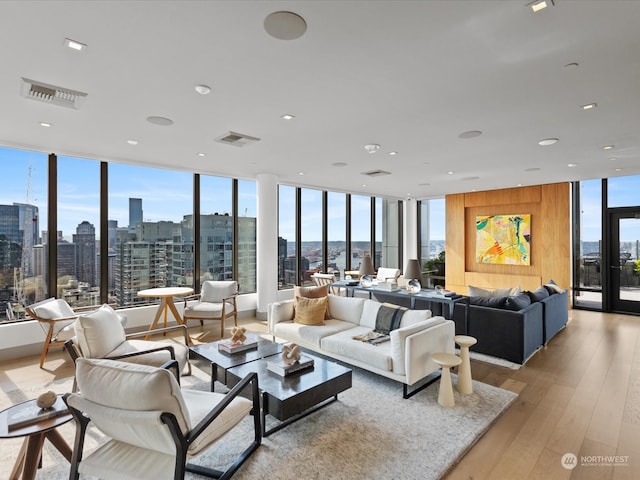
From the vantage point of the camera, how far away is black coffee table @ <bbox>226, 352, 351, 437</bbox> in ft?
8.41

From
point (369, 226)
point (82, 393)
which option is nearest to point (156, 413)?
point (82, 393)

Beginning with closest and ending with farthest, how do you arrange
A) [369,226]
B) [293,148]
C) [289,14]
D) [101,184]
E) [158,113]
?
[289,14], [158,113], [293,148], [101,184], [369,226]

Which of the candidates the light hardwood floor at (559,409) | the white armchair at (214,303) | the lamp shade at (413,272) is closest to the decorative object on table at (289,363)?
the light hardwood floor at (559,409)

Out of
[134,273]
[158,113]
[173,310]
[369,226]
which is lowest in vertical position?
[173,310]

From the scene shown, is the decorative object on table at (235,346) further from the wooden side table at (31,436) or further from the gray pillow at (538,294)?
the gray pillow at (538,294)

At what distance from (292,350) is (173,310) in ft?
10.4

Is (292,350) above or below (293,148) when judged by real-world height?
below

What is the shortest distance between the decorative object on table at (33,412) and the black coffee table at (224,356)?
48.2 inches

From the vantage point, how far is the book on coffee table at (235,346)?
11.3 feet

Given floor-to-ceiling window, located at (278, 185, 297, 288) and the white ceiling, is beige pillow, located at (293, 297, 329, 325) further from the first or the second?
floor-to-ceiling window, located at (278, 185, 297, 288)

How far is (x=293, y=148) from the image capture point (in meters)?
4.71

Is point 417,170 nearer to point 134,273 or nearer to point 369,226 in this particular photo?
point 369,226

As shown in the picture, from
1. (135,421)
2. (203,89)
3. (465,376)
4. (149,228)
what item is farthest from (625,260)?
(149,228)

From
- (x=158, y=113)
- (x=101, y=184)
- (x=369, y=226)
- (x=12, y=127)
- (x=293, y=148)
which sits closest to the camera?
(x=158, y=113)
